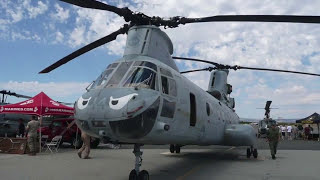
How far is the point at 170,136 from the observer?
8.05 meters

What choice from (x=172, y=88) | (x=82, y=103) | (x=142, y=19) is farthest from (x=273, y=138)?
(x=82, y=103)

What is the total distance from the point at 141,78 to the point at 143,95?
0.66 m

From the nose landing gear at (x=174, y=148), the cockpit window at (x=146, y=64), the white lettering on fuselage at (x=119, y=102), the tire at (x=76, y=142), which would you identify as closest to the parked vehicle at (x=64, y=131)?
the tire at (x=76, y=142)

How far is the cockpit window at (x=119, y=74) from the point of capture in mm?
7355

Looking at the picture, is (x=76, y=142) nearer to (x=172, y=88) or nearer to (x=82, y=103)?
(x=172, y=88)

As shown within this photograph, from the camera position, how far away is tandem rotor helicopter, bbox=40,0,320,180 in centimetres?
671

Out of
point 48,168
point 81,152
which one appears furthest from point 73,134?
point 48,168

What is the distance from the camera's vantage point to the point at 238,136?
1300 centimetres

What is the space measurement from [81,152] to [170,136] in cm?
717

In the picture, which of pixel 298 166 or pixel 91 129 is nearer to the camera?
pixel 91 129

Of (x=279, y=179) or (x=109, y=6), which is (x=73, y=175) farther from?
(x=279, y=179)

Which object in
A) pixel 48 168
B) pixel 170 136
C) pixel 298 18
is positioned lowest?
pixel 48 168

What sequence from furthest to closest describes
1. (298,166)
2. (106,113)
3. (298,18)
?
1. (298,166)
2. (298,18)
3. (106,113)

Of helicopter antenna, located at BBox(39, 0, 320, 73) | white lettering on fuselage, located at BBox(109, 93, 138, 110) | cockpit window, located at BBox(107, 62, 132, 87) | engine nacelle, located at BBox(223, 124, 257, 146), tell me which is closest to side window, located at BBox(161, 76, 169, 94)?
cockpit window, located at BBox(107, 62, 132, 87)
